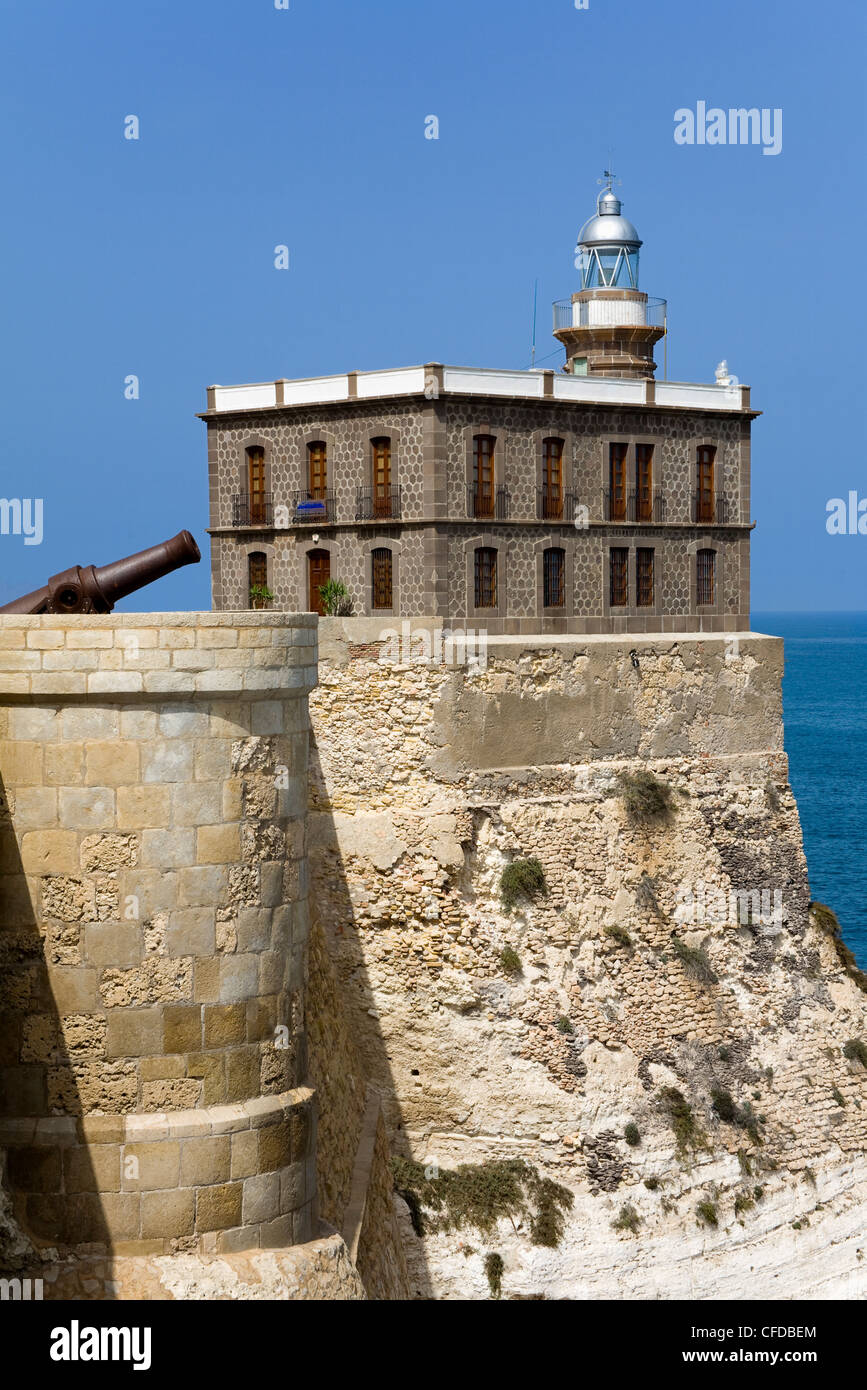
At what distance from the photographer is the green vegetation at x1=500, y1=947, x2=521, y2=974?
25.2 m

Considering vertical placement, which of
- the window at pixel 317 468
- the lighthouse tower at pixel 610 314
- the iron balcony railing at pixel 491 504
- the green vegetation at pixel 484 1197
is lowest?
the green vegetation at pixel 484 1197

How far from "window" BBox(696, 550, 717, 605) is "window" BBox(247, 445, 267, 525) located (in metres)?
8.52

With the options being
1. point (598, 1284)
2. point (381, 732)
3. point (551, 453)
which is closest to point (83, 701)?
point (381, 732)

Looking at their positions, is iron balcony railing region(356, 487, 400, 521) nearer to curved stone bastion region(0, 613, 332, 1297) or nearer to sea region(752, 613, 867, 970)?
curved stone bastion region(0, 613, 332, 1297)

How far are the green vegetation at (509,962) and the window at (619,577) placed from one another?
8515 millimetres

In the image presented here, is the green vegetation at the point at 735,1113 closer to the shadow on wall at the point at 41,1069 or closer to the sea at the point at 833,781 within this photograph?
the shadow on wall at the point at 41,1069

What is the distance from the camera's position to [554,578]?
100ft

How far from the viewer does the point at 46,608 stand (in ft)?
46.3

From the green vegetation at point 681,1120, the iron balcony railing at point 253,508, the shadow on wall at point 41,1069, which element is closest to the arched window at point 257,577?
the iron balcony railing at point 253,508

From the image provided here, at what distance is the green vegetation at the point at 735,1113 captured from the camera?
2686 cm

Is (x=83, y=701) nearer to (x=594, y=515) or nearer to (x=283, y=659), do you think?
(x=283, y=659)

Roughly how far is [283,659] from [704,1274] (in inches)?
663

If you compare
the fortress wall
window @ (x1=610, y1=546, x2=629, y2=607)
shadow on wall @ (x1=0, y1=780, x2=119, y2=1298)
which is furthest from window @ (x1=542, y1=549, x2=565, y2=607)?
shadow on wall @ (x1=0, y1=780, x2=119, y2=1298)

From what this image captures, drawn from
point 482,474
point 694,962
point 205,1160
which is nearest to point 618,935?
point 694,962
